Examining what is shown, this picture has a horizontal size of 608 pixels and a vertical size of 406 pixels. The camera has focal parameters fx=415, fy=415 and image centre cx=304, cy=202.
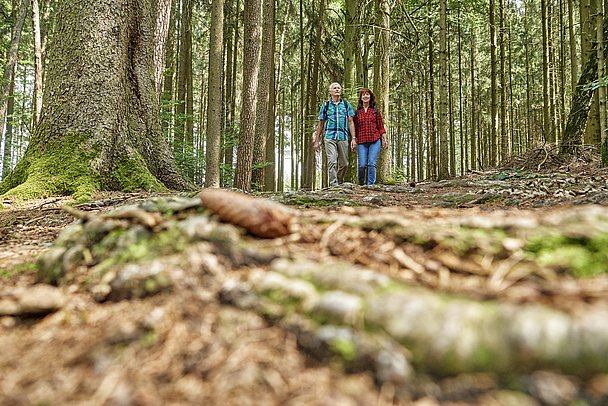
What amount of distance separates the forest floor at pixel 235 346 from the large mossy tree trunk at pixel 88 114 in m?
3.46

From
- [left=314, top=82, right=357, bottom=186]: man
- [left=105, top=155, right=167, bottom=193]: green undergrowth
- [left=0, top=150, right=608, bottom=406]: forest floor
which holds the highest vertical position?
[left=314, top=82, right=357, bottom=186]: man

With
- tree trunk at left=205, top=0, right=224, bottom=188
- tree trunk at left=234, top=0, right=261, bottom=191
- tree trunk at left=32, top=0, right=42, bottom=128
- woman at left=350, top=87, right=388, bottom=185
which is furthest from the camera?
tree trunk at left=32, top=0, right=42, bottom=128

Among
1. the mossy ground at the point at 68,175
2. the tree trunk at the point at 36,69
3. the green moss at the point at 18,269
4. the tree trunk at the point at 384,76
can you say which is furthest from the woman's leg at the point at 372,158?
the tree trunk at the point at 36,69

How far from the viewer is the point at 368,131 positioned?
25.3ft

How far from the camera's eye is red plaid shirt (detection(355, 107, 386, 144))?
25.2ft

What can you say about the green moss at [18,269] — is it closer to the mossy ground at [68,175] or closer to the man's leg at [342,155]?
the mossy ground at [68,175]

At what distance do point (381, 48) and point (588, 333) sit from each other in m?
10.5

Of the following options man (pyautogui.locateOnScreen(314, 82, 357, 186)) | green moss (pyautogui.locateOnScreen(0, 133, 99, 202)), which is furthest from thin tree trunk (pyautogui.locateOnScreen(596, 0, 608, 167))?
green moss (pyautogui.locateOnScreen(0, 133, 99, 202))

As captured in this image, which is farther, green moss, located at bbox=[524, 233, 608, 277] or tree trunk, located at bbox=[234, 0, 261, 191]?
tree trunk, located at bbox=[234, 0, 261, 191]

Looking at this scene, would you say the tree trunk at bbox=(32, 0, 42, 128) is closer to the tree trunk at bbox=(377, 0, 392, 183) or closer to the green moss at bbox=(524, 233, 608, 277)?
the tree trunk at bbox=(377, 0, 392, 183)

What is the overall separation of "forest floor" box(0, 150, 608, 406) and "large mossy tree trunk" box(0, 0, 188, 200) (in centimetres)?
346

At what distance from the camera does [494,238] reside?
5.21 feet

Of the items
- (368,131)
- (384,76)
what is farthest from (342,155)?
(384,76)

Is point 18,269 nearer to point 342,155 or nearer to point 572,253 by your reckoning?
point 572,253
